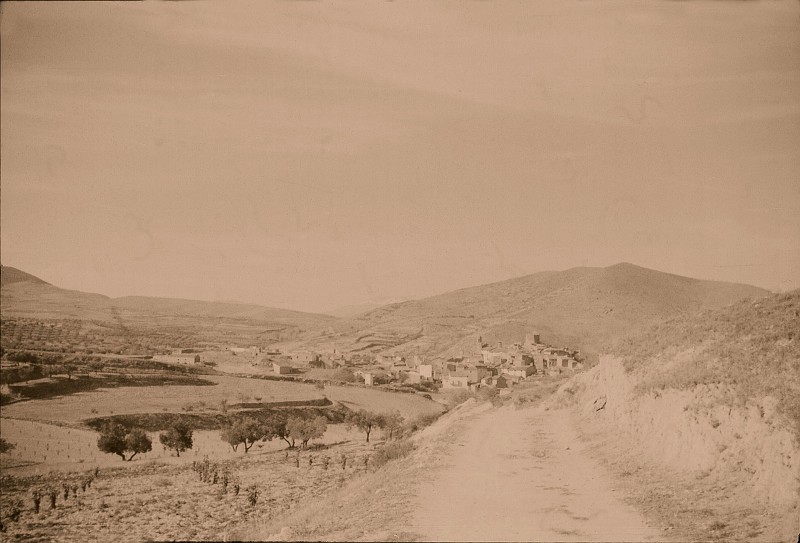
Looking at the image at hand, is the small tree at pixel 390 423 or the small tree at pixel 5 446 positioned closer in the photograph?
the small tree at pixel 5 446

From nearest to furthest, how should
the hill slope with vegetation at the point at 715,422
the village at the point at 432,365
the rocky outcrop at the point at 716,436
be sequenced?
the hill slope with vegetation at the point at 715,422
the rocky outcrop at the point at 716,436
the village at the point at 432,365

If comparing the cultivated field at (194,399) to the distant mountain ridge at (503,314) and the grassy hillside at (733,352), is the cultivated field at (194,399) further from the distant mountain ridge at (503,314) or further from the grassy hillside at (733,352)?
the distant mountain ridge at (503,314)

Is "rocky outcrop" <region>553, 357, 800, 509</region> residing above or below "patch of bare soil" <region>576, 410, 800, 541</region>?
above

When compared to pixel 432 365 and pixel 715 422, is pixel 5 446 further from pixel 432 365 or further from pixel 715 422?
pixel 432 365

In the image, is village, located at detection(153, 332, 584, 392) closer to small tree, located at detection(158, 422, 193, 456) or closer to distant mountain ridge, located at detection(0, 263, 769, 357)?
distant mountain ridge, located at detection(0, 263, 769, 357)

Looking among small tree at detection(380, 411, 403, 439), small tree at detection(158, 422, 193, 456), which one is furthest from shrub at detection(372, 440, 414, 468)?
small tree at detection(158, 422, 193, 456)

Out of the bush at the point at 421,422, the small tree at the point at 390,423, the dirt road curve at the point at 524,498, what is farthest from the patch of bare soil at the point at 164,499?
the dirt road curve at the point at 524,498

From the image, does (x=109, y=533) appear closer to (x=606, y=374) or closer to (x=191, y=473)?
(x=191, y=473)

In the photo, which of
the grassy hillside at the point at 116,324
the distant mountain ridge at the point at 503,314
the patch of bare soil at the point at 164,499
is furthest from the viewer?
the grassy hillside at the point at 116,324
